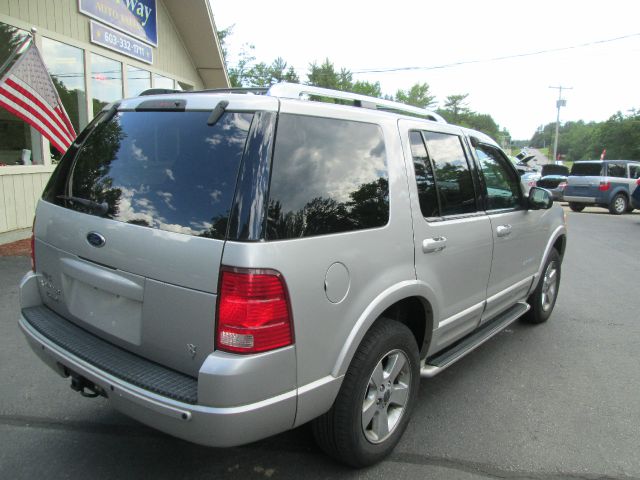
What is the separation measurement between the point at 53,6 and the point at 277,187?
27.5 ft

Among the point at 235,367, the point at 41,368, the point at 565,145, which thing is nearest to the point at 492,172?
the point at 235,367

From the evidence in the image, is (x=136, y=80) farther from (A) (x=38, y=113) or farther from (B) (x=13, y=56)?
(A) (x=38, y=113)

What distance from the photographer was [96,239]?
230 cm

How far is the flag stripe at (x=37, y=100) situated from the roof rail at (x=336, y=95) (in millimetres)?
6375

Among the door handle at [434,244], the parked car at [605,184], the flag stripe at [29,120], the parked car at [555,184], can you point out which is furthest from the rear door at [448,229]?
the parked car at [555,184]

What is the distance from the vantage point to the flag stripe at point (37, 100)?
22.9ft

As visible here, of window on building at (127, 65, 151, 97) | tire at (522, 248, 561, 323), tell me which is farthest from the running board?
window on building at (127, 65, 151, 97)

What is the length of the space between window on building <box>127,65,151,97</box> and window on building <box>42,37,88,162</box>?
5.07ft

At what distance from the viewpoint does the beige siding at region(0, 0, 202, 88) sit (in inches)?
298

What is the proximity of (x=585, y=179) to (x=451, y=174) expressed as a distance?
15935 millimetres

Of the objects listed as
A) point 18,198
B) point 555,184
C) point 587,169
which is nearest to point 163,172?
point 18,198

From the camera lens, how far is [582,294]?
6.12m

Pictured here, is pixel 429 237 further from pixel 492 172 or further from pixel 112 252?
pixel 112 252

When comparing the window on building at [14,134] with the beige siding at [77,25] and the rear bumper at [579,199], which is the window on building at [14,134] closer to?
the beige siding at [77,25]
